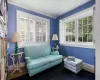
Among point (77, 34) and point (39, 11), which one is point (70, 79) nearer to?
point (77, 34)

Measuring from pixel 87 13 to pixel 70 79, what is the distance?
7.93 feet

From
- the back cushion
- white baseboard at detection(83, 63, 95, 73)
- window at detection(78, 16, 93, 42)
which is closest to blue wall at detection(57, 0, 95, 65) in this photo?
white baseboard at detection(83, 63, 95, 73)

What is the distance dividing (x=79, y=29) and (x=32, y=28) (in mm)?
2066

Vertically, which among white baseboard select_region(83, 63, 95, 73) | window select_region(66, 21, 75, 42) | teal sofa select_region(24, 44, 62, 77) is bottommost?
white baseboard select_region(83, 63, 95, 73)

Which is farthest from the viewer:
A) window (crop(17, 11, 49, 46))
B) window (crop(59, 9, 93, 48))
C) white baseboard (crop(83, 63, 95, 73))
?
window (crop(17, 11, 49, 46))

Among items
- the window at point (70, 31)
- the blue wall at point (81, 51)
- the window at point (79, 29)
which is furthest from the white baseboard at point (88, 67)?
the window at point (70, 31)

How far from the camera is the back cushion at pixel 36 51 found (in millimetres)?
2623

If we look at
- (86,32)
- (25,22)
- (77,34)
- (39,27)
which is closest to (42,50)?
(39,27)

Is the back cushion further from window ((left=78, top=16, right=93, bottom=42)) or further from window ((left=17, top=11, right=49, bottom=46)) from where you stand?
window ((left=78, top=16, right=93, bottom=42))

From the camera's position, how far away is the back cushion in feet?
8.61

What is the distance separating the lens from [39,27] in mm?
3436

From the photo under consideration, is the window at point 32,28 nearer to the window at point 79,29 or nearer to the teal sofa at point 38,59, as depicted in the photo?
the teal sofa at point 38,59

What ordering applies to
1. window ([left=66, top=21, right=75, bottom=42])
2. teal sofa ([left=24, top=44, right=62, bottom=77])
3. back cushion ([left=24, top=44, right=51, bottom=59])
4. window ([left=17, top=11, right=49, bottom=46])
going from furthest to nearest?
window ([left=66, top=21, right=75, bottom=42]) → window ([left=17, top=11, right=49, bottom=46]) → back cushion ([left=24, top=44, right=51, bottom=59]) → teal sofa ([left=24, top=44, right=62, bottom=77])

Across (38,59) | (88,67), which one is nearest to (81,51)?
(88,67)
